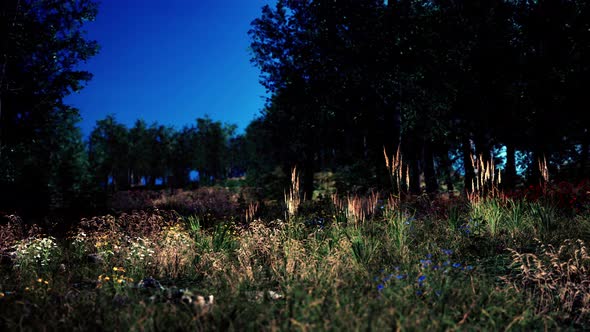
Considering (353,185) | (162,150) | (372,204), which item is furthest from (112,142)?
(372,204)

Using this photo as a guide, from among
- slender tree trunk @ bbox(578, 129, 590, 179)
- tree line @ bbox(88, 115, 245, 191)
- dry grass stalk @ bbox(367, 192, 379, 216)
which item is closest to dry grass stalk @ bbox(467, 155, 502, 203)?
dry grass stalk @ bbox(367, 192, 379, 216)

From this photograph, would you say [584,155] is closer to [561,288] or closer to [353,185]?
[353,185]

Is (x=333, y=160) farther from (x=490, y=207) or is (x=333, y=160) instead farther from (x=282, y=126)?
(x=490, y=207)

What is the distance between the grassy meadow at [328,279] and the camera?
3.68 m

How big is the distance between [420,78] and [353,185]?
645 centimetres

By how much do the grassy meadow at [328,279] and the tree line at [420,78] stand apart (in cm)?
651

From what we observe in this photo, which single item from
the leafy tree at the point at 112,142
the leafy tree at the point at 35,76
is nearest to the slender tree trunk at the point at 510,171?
the leafy tree at the point at 35,76

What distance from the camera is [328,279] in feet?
14.8

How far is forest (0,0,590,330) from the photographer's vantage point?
4.49 meters

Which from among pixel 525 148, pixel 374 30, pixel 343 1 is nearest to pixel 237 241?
pixel 374 30

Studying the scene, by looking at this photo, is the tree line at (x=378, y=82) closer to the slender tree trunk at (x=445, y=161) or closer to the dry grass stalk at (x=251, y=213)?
the slender tree trunk at (x=445, y=161)

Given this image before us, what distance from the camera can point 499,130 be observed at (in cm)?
1908

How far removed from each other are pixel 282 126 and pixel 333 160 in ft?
14.2

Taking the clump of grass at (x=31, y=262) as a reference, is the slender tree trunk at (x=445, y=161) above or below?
above
